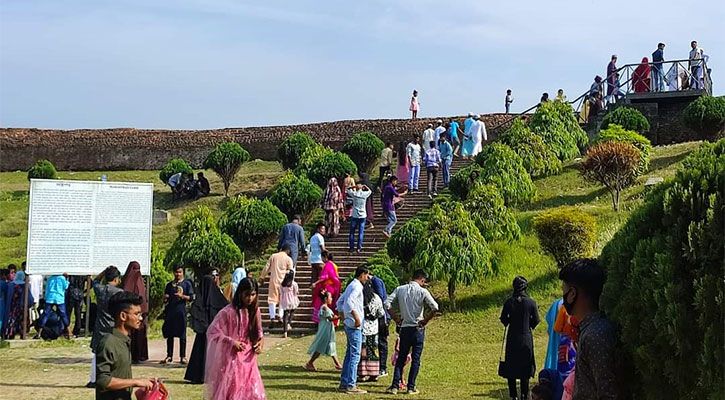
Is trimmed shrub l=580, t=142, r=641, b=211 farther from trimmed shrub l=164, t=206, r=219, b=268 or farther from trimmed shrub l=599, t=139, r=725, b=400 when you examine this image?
trimmed shrub l=599, t=139, r=725, b=400

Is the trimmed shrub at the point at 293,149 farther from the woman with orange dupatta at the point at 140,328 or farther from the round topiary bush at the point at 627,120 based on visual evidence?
the woman with orange dupatta at the point at 140,328

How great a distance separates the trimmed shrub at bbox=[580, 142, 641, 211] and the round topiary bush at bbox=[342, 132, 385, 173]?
8.92 meters

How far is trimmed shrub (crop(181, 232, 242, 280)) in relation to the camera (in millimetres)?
15734

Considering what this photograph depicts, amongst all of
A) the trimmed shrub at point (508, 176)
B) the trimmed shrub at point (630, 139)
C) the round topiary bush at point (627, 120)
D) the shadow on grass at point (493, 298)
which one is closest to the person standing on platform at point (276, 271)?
the shadow on grass at point (493, 298)

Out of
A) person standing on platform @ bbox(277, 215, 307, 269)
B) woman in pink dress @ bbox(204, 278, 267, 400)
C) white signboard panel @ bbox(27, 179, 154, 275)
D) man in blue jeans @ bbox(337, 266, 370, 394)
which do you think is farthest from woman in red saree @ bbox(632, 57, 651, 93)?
woman in pink dress @ bbox(204, 278, 267, 400)

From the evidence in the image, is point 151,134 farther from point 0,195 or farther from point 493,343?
point 493,343

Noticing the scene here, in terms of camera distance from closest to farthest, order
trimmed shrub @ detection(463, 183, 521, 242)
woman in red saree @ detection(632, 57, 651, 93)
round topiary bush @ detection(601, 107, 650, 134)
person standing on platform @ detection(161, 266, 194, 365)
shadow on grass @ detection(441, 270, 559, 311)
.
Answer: person standing on platform @ detection(161, 266, 194, 365), shadow on grass @ detection(441, 270, 559, 311), trimmed shrub @ detection(463, 183, 521, 242), round topiary bush @ detection(601, 107, 650, 134), woman in red saree @ detection(632, 57, 651, 93)

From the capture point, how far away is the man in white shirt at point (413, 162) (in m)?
20.0

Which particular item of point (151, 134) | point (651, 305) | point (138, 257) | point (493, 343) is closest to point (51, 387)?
point (138, 257)

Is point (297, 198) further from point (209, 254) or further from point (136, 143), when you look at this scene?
point (136, 143)

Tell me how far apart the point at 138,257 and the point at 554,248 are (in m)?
6.30

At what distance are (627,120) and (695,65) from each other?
9.92 ft

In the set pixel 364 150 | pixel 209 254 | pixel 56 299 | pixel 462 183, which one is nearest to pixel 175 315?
pixel 56 299

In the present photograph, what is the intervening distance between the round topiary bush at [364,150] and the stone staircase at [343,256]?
382cm
